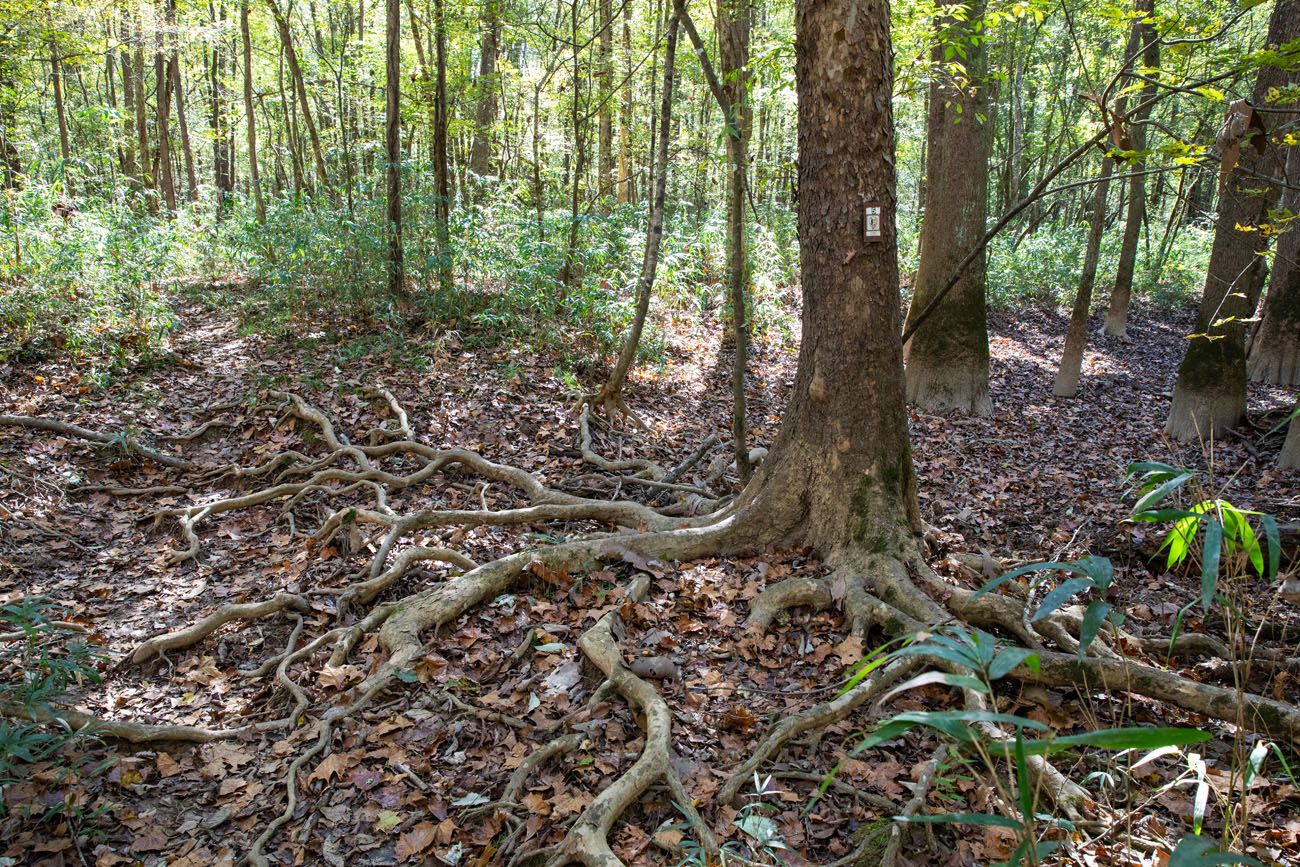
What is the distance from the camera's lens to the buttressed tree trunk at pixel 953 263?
8.91 metres

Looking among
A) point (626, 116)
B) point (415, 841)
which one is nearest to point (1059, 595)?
point (415, 841)

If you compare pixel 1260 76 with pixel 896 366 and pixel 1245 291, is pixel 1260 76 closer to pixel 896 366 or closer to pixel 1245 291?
pixel 1245 291

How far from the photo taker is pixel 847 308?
4195 mm

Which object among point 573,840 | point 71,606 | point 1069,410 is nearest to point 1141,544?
point 573,840

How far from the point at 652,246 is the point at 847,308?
3402 millimetres

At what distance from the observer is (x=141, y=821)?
2926 millimetres

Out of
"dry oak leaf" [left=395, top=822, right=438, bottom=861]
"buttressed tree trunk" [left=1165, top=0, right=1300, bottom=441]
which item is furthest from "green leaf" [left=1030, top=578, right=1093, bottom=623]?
"buttressed tree trunk" [left=1165, top=0, right=1300, bottom=441]

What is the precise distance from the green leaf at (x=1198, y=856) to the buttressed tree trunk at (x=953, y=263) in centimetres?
823

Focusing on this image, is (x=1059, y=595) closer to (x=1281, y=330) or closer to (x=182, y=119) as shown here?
(x=1281, y=330)

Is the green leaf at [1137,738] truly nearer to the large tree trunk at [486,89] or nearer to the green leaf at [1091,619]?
the green leaf at [1091,619]

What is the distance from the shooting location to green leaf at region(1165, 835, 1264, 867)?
52.3 inches

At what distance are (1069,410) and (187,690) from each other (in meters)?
10.4

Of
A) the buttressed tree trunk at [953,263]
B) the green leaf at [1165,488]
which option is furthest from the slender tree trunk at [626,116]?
the green leaf at [1165,488]

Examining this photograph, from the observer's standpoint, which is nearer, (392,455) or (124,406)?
(392,455)
